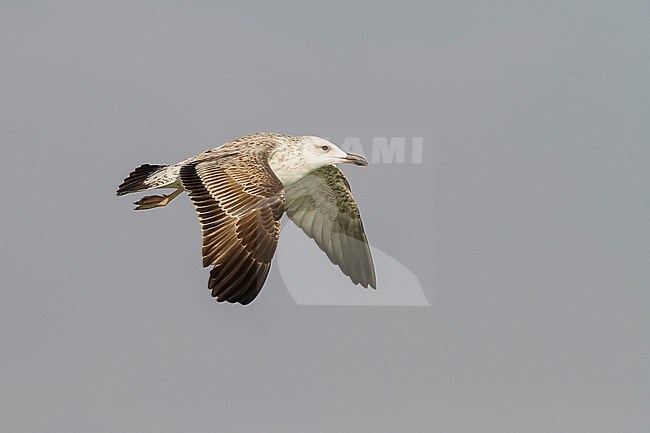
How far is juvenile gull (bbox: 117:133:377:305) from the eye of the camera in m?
6.02

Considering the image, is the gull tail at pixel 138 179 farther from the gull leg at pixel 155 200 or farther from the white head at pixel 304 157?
the white head at pixel 304 157

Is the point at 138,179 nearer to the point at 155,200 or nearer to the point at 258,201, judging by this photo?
the point at 155,200

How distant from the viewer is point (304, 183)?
760cm

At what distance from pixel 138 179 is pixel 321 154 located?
2.98 feet

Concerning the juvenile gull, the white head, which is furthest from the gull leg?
the white head

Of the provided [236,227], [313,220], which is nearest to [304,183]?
→ [313,220]

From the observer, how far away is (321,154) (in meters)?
7.02

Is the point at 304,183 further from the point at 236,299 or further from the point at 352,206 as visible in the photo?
the point at 236,299

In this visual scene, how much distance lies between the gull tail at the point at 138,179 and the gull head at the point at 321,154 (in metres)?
0.71

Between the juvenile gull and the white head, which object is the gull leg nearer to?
the juvenile gull

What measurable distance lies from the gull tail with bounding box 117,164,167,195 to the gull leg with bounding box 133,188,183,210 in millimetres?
94

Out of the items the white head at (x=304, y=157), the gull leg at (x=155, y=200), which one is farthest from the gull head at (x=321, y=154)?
the gull leg at (x=155, y=200)

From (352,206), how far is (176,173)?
4.36ft

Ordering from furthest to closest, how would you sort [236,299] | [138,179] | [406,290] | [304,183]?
[406,290]
[304,183]
[138,179]
[236,299]
